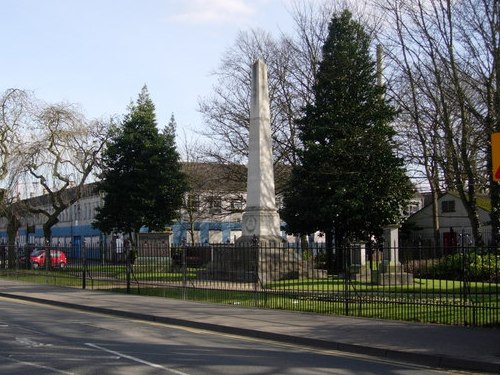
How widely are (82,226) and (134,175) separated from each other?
39.7m

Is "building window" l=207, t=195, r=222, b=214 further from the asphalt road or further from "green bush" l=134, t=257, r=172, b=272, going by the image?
the asphalt road

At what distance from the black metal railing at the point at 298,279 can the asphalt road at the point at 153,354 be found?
4279mm

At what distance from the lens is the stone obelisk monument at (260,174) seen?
2748 cm

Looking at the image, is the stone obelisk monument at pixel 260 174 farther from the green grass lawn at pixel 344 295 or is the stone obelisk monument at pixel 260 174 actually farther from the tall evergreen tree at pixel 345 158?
the green grass lawn at pixel 344 295

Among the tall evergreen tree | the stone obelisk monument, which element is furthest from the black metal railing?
the tall evergreen tree

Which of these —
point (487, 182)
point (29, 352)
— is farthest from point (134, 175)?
point (29, 352)

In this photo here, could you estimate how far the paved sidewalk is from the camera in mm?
10062

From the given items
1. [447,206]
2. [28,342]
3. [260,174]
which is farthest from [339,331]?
[447,206]

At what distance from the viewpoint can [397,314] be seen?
49.0 feet

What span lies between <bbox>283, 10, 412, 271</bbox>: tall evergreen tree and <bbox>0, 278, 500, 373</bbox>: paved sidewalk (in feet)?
52.6

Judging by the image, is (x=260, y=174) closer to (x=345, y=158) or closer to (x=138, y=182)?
(x=345, y=158)

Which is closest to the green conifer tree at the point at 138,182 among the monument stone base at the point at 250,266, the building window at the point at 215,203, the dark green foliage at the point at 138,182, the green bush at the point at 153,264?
the dark green foliage at the point at 138,182

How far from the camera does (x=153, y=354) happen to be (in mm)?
10180

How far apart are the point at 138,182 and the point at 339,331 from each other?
101 ft
